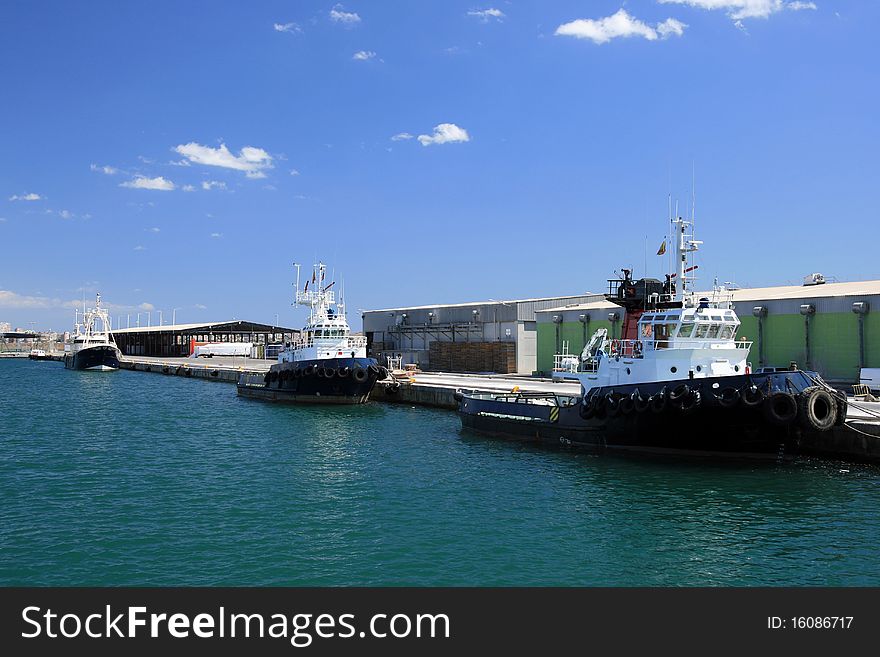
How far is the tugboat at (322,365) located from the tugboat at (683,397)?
1648 cm

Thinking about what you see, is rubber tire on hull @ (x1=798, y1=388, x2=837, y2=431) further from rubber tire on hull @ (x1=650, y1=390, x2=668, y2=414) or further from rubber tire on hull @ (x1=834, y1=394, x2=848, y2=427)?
rubber tire on hull @ (x1=650, y1=390, x2=668, y2=414)

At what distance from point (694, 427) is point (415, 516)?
1041cm

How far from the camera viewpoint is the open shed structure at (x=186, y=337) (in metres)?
112

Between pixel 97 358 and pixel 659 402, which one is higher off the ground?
pixel 97 358

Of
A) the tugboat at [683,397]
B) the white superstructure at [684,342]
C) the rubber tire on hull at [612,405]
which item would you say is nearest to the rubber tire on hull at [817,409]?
the tugboat at [683,397]

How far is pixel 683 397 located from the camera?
2172 cm

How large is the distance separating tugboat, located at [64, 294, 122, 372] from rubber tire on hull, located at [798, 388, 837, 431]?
88654 millimetres

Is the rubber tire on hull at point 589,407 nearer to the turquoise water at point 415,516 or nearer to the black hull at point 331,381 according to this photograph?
the turquoise water at point 415,516

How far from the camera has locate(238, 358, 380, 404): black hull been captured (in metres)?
42.8

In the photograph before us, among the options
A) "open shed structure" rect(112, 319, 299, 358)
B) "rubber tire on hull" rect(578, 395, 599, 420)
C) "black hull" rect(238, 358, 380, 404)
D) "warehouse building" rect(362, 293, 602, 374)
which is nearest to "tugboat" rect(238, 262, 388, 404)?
"black hull" rect(238, 358, 380, 404)

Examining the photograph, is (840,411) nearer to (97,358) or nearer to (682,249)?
(682,249)

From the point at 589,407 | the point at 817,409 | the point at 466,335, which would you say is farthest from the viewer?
the point at 466,335

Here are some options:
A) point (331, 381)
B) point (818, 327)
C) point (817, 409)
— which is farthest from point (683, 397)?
point (331, 381)
